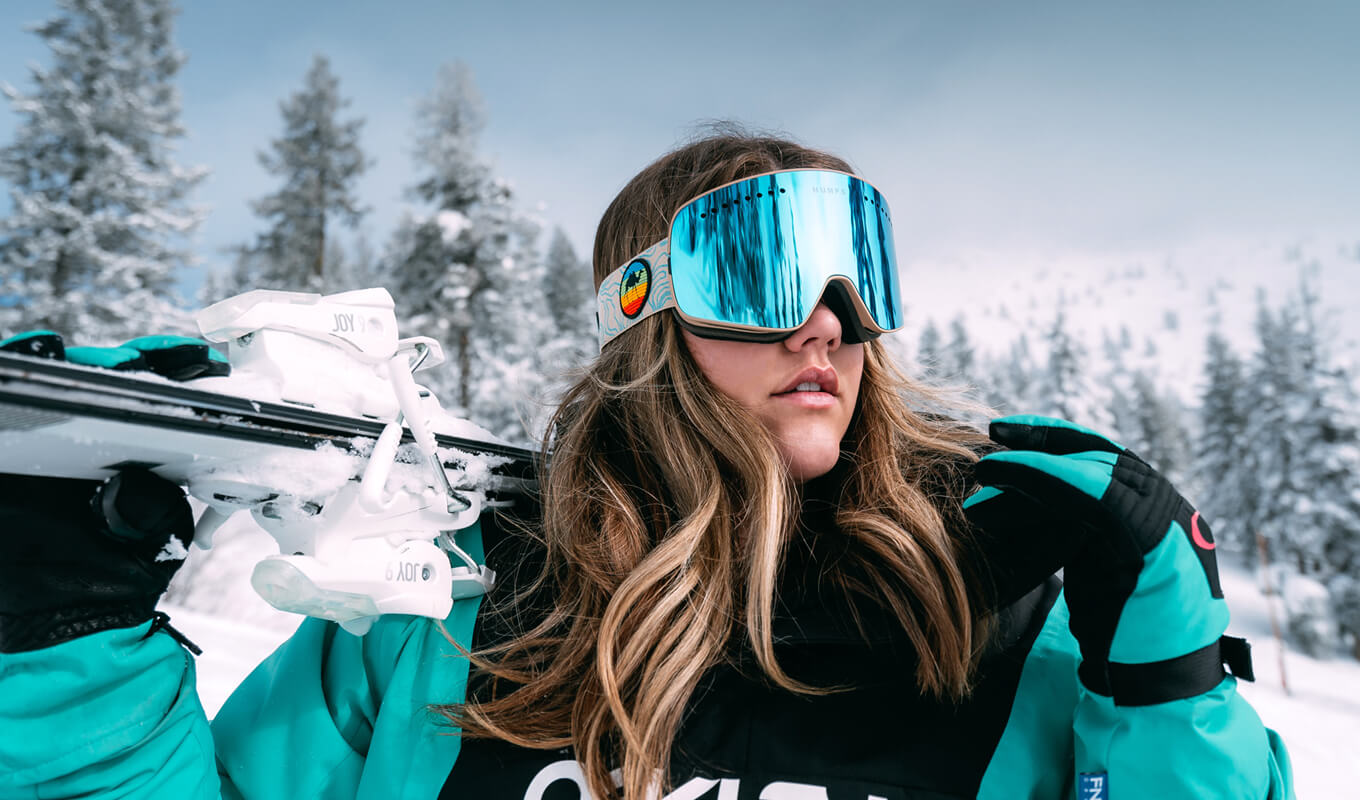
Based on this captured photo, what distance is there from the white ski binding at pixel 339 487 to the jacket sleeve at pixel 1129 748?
1.29 meters

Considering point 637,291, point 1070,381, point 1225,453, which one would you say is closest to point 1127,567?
point 637,291

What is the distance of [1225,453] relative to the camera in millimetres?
32688

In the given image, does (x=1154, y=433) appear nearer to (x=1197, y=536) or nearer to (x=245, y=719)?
(x=1197, y=536)

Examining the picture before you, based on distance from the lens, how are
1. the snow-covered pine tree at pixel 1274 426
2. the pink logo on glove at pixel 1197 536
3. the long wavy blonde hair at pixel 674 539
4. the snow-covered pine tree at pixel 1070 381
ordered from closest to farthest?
the pink logo on glove at pixel 1197 536 < the long wavy blonde hair at pixel 674 539 < the snow-covered pine tree at pixel 1070 381 < the snow-covered pine tree at pixel 1274 426

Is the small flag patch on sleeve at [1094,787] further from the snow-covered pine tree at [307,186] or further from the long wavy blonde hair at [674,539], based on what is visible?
the snow-covered pine tree at [307,186]

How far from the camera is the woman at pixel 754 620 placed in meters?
1.29

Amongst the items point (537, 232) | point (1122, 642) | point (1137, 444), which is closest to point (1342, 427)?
point (1137, 444)

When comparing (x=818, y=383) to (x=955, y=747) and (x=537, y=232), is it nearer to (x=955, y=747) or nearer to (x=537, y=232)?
(x=955, y=747)

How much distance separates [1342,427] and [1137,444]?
45.1 ft

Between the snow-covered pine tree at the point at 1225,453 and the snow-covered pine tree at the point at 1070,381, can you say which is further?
the snow-covered pine tree at the point at 1225,453

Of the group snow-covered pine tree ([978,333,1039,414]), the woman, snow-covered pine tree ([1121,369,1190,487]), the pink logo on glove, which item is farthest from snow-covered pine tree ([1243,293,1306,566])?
the woman

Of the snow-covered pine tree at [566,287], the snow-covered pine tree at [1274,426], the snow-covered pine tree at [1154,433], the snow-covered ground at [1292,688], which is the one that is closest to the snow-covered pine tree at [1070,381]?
the snow-covered pine tree at [1274,426]

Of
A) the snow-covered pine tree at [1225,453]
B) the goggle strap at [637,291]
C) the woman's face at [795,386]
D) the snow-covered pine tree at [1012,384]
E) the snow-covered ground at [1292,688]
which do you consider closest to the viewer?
the woman's face at [795,386]

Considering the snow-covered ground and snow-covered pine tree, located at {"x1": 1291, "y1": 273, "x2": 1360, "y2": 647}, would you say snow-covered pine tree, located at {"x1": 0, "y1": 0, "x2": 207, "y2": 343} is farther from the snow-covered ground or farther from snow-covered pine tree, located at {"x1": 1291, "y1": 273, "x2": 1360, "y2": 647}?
snow-covered pine tree, located at {"x1": 1291, "y1": 273, "x2": 1360, "y2": 647}
